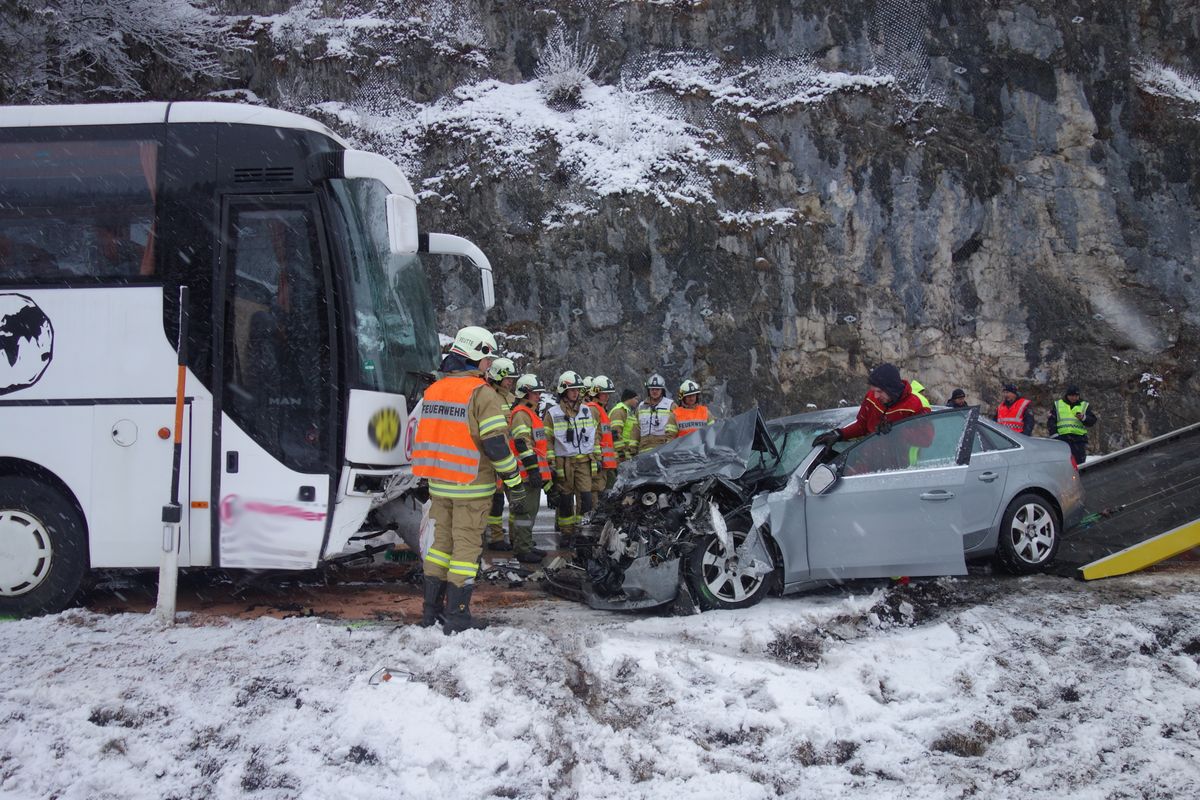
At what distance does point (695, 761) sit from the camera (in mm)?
3809

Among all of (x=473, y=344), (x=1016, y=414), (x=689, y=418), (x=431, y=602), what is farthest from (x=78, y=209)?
(x=1016, y=414)

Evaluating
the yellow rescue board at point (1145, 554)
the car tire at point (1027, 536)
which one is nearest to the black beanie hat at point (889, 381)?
the car tire at point (1027, 536)

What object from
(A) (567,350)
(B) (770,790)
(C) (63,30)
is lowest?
(B) (770,790)

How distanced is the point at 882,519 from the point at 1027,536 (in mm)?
1682

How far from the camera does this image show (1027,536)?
6.70 metres

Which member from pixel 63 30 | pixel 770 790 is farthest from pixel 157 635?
pixel 63 30

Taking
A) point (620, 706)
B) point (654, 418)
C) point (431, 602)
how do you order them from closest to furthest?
1. point (620, 706)
2. point (431, 602)
3. point (654, 418)

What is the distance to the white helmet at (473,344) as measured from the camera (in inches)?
220

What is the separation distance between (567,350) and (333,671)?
44.3ft

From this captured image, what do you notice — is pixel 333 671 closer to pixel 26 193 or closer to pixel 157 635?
pixel 157 635

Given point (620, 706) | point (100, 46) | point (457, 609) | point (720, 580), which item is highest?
point (100, 46)

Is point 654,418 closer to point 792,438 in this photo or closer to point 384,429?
point 792,438

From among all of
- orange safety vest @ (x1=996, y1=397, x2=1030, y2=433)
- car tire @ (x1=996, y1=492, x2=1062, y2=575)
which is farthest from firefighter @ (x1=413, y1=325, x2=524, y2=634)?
orange safety vest @ (x1=996, y1=397, x2=1030, y2=433)

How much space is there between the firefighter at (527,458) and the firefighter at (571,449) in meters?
0.24
